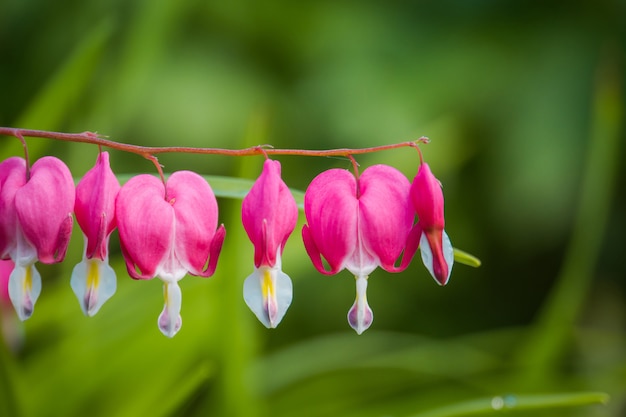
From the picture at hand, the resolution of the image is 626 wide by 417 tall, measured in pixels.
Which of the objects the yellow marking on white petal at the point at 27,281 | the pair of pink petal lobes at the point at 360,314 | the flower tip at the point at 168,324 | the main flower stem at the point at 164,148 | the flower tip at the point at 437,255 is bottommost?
the flower tip at the point at 168,324

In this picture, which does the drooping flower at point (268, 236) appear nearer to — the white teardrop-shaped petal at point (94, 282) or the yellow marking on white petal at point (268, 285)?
the yellow marking on white petal at point (268, 285)

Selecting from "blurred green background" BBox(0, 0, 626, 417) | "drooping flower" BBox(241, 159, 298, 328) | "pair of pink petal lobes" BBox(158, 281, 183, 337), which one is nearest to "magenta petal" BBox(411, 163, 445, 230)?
"drooping flower" BBox(241, 159, 298, 328)

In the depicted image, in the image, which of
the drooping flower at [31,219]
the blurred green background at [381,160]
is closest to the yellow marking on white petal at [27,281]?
the drooping flower at [31,219]

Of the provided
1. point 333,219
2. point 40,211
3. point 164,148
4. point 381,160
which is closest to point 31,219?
point 40,211

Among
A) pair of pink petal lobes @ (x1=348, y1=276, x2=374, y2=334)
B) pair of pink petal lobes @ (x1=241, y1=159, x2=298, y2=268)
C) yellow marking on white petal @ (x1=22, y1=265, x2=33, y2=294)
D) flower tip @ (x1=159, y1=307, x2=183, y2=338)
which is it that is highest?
pair of pink petal lobes @ (x1=241, y1=159, x2=298, y2=268)

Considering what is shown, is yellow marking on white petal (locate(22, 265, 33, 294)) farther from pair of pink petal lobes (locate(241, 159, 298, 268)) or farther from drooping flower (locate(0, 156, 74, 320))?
pair of pink petal lobes (locate(241, 159, 298, 268))

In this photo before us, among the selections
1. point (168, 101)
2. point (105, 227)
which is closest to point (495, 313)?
point (168, 101)

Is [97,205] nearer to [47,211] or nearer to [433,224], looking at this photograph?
[47,211]
